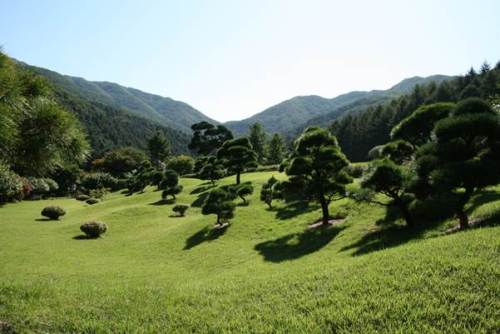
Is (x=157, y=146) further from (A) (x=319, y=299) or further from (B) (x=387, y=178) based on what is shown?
(A) (x=319, y=299)

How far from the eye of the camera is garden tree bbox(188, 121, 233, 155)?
80.1 meters

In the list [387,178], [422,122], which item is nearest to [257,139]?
[422,122]

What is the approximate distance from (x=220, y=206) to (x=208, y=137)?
190 ft

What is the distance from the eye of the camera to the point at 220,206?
25.4 metres

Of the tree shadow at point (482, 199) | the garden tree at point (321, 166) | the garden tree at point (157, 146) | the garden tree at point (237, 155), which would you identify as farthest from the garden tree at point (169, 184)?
the garden tree at point (157, 146)

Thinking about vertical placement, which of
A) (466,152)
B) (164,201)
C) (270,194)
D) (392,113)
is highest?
(392,113)

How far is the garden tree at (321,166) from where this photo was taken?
21125mm

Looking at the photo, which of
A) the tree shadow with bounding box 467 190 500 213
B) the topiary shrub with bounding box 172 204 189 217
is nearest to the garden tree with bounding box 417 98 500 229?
the tree shadow with bounding box 467 190 500 213

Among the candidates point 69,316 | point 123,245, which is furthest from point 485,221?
point 123,245

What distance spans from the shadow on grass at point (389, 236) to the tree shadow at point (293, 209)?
9.20 metres

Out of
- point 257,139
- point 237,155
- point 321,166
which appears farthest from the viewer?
point 257,139

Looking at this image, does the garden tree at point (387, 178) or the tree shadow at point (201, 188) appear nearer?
the garden tree at point (387, 178)

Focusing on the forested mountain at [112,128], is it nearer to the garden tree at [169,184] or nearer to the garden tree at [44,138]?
the garden tree at [169,184]

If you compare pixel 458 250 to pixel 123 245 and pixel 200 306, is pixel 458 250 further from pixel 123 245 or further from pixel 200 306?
pixel 123 245
